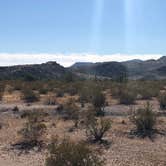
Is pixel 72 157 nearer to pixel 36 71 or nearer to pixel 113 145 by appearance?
pixel 113 145

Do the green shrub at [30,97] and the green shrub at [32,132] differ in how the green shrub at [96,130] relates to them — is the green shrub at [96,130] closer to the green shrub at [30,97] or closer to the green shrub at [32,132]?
the green shrub at [32,132]

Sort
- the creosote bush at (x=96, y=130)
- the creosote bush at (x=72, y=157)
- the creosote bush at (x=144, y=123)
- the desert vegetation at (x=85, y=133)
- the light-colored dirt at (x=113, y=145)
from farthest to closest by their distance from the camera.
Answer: the creosote bush at (x=144, y=123), the creosote bush at (x=96, y=130), the light-colored dirt at (x=113, y=145), the desert vegetation at (x=85, y=133), the creosote bush at (x=72, y=157)

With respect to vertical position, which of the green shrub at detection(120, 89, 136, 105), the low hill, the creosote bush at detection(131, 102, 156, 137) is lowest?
the creosote bush at detection(131, 102, 156, 137)

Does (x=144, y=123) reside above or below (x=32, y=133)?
above

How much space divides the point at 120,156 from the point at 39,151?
140 inches

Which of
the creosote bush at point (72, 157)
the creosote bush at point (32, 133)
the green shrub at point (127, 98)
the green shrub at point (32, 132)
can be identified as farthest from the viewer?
the green shrub at point (127, 98)

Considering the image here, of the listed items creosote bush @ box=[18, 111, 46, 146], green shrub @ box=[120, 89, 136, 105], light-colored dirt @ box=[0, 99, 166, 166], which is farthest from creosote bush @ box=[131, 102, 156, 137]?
green shrub @ box=[120, 89, 136, 105]

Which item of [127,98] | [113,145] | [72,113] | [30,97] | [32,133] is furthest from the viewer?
[30,97]

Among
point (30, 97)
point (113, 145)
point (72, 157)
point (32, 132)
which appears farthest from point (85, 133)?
point (30, 97)

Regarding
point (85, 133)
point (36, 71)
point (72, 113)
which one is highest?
point (36, 71)

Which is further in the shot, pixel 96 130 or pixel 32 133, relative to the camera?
pixel 96 130

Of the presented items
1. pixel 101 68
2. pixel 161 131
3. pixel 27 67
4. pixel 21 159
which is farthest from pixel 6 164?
pixel 101 68

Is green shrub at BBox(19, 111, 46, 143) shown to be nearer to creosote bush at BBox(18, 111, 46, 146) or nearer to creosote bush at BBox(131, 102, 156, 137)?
creosote bush at BBox(18, 111, 46, 146)

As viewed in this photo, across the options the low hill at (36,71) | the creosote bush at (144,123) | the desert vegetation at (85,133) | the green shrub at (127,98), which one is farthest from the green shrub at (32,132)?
the low hill at (36,71)
